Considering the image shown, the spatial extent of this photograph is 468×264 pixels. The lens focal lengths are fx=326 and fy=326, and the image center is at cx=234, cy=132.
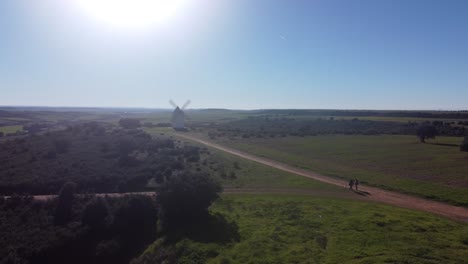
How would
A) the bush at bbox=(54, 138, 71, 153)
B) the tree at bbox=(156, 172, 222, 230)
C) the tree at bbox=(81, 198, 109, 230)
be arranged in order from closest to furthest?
the tree at bbox=(156, 172, 222, 230) < the tree at bbox=(81, 198, 109, 230) < the bush at bbox=(54, 138, 71, 153)

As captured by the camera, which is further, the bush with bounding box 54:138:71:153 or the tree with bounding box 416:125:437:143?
the tree with bounding box 416:125:437:143

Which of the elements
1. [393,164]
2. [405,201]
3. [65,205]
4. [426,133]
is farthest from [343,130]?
[65,205]

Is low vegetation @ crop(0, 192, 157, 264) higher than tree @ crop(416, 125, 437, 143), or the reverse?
tree @ crop(416, 125, 437, 143)

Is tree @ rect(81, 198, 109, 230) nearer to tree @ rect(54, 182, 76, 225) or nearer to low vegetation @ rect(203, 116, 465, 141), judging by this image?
tree @ rect(54, 182, 76, 225)

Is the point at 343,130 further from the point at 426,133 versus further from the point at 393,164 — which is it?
the point at 393,164

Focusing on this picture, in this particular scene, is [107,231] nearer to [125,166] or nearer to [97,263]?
[97,263]

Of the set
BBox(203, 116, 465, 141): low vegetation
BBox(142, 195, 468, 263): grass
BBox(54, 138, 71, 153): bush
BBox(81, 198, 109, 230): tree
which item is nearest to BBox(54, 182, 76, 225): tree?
BBox(81, 198, 109, 230): tree

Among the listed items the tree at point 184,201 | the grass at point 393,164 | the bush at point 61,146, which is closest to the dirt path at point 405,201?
the grass at point 393,164

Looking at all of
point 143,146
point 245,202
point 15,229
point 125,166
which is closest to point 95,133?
point 143,146
